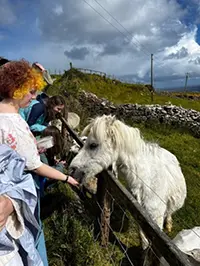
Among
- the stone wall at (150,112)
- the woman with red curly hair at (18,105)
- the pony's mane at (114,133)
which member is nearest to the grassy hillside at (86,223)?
the pony's mane at (114,133)

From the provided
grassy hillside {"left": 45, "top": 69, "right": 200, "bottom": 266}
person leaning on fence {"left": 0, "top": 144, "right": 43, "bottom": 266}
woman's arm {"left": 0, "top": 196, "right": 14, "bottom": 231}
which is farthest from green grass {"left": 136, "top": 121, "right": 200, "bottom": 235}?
woman's arm {"left": 0, "top": 196, "right": 14, "bottom": 231}

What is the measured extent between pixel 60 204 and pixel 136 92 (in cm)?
2061

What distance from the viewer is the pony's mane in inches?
133

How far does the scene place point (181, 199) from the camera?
454cm

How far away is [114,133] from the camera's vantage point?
3.39 metres

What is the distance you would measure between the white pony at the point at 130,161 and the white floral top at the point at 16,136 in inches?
53.3

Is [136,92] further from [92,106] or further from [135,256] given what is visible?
[135,256]

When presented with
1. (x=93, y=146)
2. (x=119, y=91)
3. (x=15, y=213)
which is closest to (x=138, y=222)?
(x=15, y=213)

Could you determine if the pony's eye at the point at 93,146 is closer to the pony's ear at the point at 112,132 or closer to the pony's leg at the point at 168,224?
the pony's ear at the point at 112,132

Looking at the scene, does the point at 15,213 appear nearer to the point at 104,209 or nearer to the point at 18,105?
the point at 18,105

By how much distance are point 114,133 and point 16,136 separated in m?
1.64

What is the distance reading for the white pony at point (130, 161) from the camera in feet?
11.0

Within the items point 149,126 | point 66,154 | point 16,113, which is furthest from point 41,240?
point 149,126

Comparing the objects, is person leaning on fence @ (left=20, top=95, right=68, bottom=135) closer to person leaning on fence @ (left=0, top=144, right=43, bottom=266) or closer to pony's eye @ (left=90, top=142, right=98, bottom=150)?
pony's eye @ (left=90, top=142, right=98, bottom=150)
